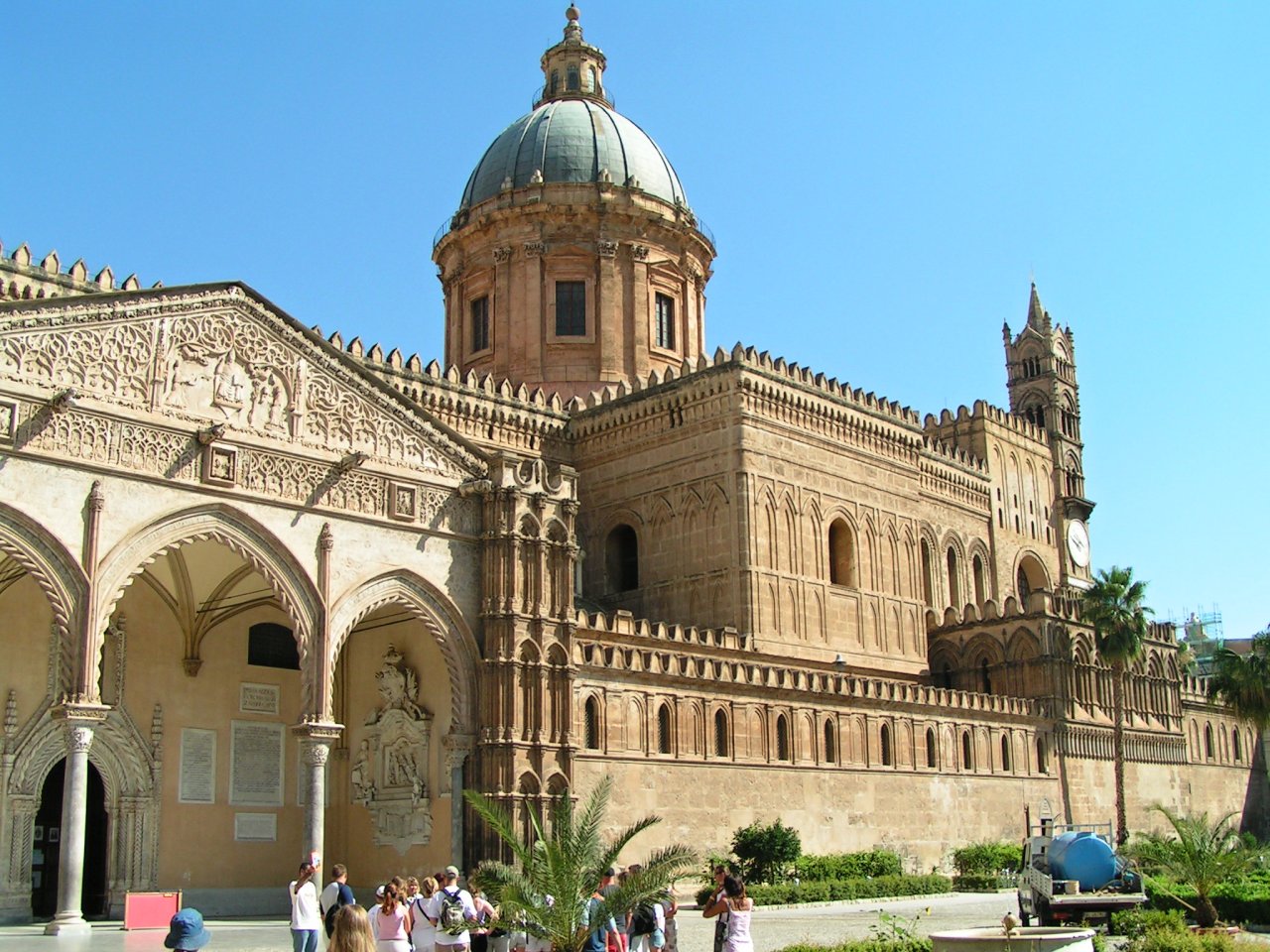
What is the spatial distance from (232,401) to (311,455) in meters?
1.62

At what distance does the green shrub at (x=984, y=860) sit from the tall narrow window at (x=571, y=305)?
19.7 metres

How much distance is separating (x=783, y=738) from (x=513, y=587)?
33.0ft

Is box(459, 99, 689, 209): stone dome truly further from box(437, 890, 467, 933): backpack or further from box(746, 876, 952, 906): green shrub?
box(437, 890, 467, 933): backpack

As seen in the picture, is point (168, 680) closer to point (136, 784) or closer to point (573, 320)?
point (136, 784)

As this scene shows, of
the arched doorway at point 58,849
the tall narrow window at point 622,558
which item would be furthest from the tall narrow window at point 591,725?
the tall narrow window at point 622,558

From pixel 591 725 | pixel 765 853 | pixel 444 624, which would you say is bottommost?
pixel 765 853

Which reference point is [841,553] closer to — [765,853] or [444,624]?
[765,853]

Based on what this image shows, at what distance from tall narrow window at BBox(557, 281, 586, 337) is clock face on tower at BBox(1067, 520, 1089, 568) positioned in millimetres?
22293

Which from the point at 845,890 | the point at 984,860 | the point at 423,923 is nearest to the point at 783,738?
the point at 845,890

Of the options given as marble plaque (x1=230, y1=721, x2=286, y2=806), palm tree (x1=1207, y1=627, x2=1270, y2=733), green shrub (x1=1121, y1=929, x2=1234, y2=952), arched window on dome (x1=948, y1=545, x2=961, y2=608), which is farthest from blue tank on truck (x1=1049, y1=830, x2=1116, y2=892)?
palm tree (x1=1207, y1=627, x2=1270, y2=733)

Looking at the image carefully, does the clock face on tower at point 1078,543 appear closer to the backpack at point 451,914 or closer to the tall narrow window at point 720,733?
the tall narrow window at point 720,733

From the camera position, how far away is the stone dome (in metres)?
47.1

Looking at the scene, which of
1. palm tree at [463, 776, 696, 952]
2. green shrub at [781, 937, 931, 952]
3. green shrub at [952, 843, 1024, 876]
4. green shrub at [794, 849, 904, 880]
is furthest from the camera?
green shrub at [952, 843, 1024, 876]

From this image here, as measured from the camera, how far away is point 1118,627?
43344 mm
